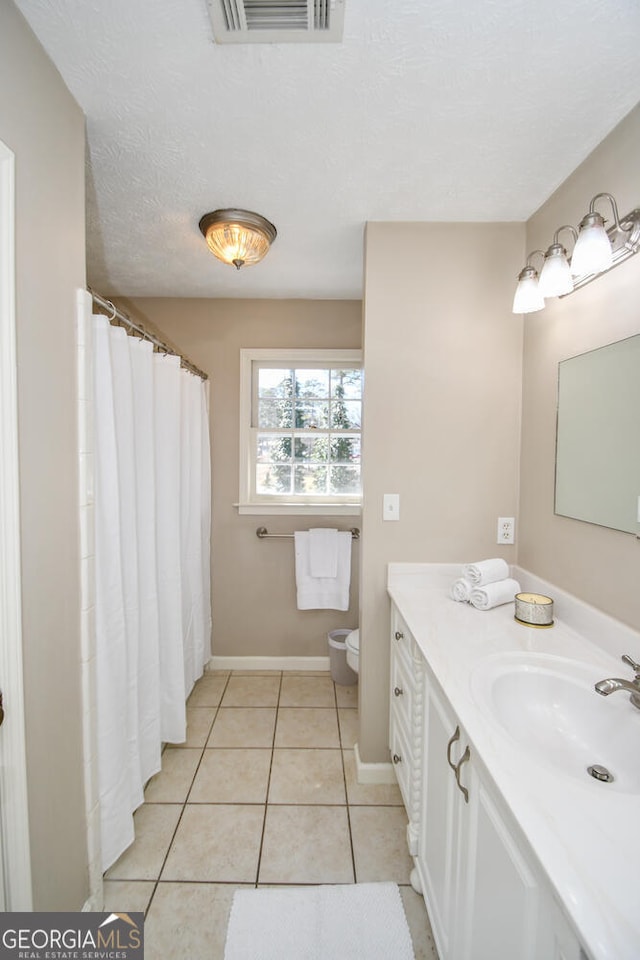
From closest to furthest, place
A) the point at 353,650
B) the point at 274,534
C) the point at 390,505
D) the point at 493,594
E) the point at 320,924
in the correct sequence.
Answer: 1. the point at 320,924
2. the point at 493,594
3. the point at 390,505
4. the point at 353,650
5. the point at 274,534

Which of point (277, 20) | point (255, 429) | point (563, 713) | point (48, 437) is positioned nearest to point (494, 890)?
point (563, 713)

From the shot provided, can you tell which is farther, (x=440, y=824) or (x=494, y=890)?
(x=440, y=824)

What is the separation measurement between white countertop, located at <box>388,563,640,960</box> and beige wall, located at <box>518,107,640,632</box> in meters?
0.11

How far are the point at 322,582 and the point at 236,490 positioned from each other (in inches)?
32.7

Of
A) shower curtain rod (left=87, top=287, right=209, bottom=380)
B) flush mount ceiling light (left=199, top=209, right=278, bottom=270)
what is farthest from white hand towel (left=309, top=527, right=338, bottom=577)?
flush mount ceiling light (left=199, top=209, right=278, bottom=270)

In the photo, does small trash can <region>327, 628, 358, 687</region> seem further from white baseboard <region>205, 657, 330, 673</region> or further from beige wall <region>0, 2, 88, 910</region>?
beige wall <region>0, 2, 88, 910</region>

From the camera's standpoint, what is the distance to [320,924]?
1.22 metres

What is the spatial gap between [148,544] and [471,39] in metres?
1.87

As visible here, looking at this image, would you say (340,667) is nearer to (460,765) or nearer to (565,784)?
(460,765)

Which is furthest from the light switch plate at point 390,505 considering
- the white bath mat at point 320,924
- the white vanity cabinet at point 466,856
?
the white bath mat at point 320,924

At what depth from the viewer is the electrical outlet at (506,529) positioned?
69.6 inches

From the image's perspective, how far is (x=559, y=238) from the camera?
4.88 ft

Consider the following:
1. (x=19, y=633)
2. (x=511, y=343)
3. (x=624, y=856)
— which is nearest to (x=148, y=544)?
(x=19, y=633)

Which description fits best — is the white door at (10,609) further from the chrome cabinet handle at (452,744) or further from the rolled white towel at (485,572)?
the rolled white towel at (485,572)
